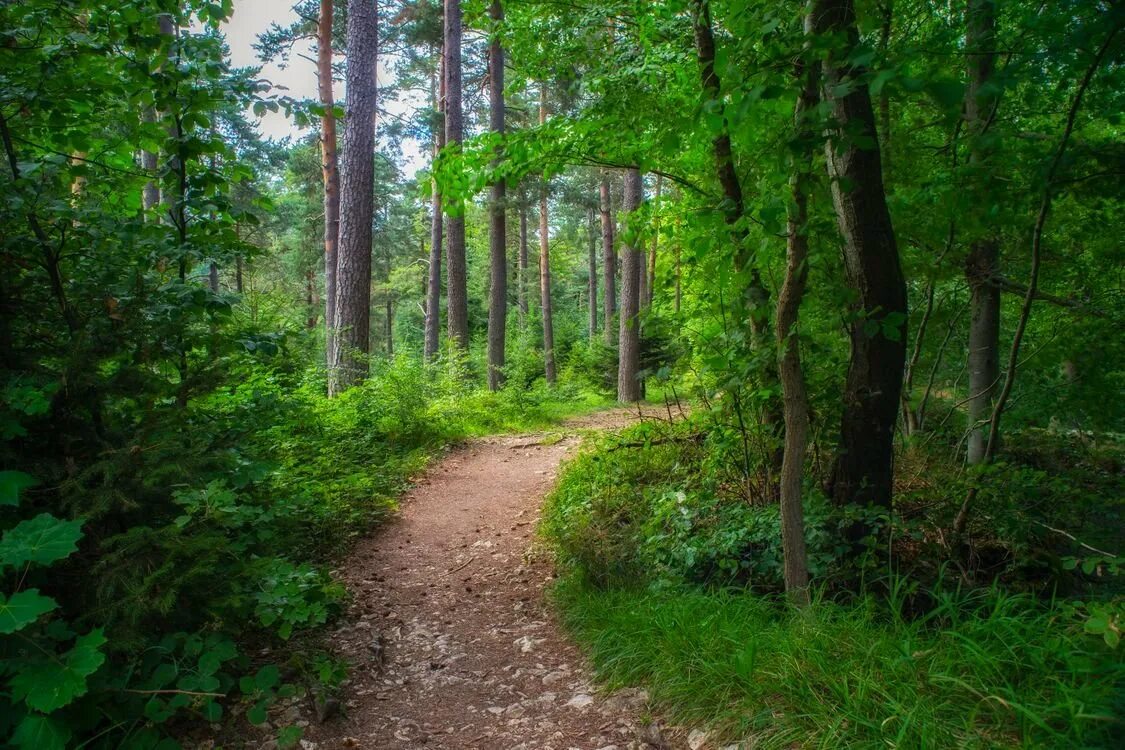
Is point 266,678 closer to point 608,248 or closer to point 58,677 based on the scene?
point 58,677

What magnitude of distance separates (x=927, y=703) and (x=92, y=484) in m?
3.73

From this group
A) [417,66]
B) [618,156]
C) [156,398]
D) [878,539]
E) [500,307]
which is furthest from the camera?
[417,66]

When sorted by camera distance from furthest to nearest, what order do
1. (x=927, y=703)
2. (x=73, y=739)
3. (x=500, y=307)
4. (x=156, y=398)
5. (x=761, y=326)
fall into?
(x=500, y=307)
(x=761, y=326)
(x=156, y=398)
(x=73, y=739)
(x=927, y=703)

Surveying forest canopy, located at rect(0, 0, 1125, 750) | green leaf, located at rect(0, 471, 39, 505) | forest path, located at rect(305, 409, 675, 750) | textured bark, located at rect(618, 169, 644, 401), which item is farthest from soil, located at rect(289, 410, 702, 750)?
textured bark, located at rect(618, 169, 644, 401)

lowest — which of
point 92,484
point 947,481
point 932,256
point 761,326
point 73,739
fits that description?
point 73,739

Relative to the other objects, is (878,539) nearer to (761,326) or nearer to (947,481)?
(947,481)

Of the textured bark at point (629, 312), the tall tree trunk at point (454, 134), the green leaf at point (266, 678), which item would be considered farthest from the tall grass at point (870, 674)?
the textured bark at point (629, 312)

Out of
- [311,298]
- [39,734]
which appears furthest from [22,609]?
[311,298]

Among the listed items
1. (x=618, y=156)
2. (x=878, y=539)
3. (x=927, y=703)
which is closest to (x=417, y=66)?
(x=618, y=156)

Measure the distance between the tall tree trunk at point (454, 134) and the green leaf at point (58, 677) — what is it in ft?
34.6

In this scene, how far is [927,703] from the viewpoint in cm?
222

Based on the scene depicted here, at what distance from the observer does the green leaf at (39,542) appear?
6.95 feet

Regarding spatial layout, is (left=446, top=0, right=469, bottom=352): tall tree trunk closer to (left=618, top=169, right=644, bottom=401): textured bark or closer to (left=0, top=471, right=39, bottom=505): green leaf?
(left=618, top=169, right=644, bottom=401): textured bark

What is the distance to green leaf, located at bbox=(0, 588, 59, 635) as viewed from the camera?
2002mm
